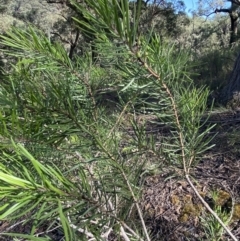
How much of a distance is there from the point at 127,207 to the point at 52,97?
28 cm

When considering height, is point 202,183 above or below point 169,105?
below

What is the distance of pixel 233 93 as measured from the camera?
122 inches

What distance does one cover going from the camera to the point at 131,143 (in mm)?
823

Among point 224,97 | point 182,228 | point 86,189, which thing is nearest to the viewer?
point 86,189

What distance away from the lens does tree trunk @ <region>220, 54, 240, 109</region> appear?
2.91 m

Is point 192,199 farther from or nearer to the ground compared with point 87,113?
nearer to the ground

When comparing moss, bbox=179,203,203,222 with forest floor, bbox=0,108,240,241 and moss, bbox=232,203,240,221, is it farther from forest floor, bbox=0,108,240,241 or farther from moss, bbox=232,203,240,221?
moss, bbox=232,203,240,221

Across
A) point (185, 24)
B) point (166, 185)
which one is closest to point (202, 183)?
point (166, 185)

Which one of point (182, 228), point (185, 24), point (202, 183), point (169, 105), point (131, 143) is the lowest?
point (182, 228)

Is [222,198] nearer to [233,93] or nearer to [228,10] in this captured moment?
[233,93]

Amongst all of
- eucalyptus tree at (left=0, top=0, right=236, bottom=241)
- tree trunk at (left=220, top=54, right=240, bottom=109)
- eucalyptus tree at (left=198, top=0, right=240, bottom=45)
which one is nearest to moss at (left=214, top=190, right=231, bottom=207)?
eucalyptus tree at (left=0, top=0, right=236, bottom=241)

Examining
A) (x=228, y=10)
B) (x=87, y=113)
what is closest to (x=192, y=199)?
(x=87, y=113)

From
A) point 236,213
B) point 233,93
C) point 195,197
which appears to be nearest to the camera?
point 236,213

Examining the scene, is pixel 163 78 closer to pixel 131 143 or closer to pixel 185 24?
pixel 131 143
